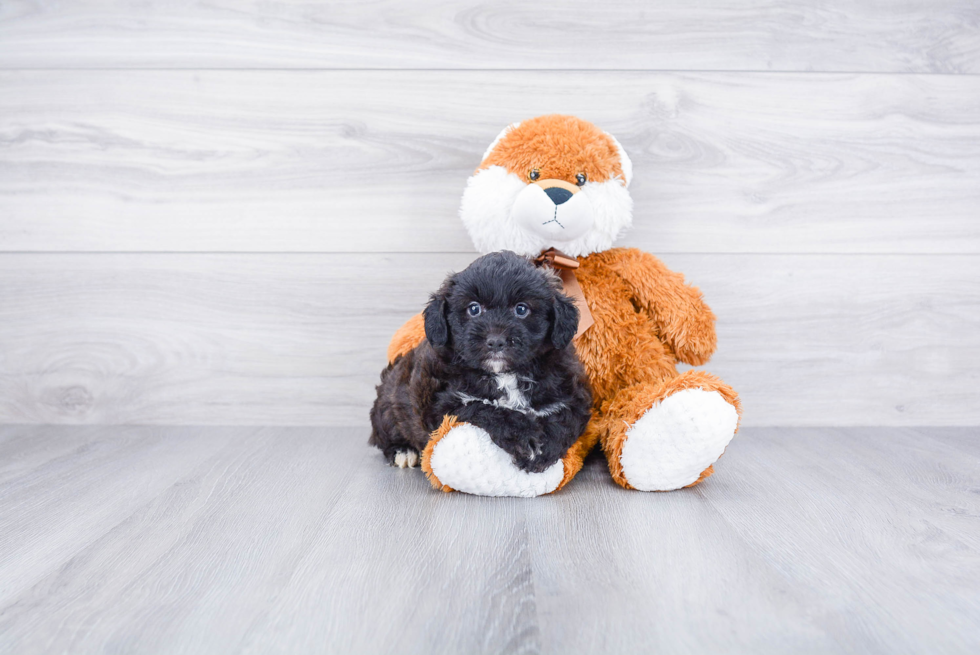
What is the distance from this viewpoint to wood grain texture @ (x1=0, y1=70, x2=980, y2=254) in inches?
58.1

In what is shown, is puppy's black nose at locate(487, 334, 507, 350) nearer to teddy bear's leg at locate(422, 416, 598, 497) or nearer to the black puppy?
the black puppy

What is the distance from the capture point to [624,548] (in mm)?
862

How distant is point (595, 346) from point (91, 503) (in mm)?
835

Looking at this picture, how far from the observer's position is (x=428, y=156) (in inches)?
58.6

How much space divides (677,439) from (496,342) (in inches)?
13.0

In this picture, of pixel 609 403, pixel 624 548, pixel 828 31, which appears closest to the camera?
pixel 624 548

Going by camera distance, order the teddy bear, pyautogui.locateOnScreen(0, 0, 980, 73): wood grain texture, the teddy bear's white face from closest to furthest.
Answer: the teddy bear → the teddy bear's white face → pyautogui.locateOnScreen(0, 0, 980, 73): wood grain texture

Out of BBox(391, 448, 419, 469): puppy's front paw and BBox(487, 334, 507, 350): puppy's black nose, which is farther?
BBox(391, 448, 419, 469): puppy's front paw

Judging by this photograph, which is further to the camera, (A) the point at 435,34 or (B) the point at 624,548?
(A) the point at 435,34

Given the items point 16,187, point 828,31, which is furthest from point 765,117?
point 16,187

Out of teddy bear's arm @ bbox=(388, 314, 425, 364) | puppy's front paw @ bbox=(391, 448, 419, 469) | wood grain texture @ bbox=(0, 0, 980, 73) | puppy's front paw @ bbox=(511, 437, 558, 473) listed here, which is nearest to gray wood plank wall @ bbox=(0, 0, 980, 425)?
wood grain texture @ bbox=(0, 0, 980, 73)

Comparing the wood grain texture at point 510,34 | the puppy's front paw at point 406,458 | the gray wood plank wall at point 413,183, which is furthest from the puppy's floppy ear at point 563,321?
the wood grain texture at point 510,34

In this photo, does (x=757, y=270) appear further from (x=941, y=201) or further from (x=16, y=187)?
(x=16, y=187)

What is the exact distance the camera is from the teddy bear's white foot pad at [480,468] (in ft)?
3.36
